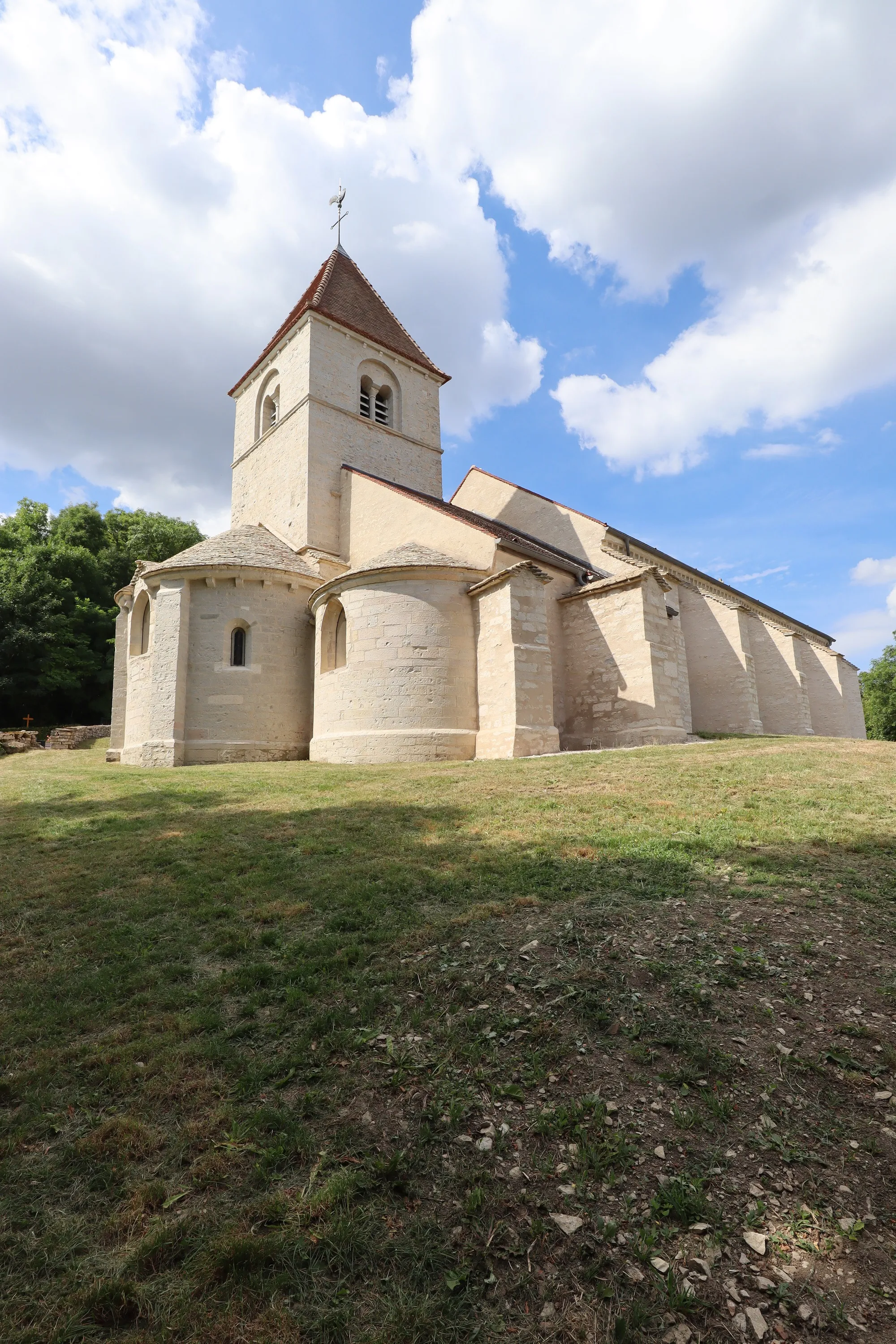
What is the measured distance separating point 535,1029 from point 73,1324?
213 centimetres

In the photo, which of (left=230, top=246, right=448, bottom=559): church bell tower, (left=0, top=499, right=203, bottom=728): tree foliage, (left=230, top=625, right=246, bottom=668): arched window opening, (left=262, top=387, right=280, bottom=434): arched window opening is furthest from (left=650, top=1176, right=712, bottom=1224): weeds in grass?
(left=0, top=499, right=203, bottom=728): tree foliage

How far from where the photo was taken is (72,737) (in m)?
23.7

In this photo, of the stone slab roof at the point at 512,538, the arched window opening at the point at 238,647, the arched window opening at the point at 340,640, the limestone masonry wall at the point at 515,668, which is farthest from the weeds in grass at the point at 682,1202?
the arched window opening at the point at 238,647

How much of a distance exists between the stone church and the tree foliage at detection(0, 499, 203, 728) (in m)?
11.5

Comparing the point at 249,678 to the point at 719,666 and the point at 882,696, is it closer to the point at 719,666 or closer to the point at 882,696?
the point at 719,666

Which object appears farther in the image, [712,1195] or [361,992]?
[361,992]

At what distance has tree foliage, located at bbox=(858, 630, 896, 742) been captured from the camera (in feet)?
143

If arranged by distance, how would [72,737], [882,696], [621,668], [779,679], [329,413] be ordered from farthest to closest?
[882,696]
[72,737]
[779,679]
[329,413]
[621,668]

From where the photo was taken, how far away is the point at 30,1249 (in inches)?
87.4

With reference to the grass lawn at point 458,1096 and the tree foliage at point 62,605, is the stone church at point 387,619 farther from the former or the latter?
the tree foliage at point 62,605

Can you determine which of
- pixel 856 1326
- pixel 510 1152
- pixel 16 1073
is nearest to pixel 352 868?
pixel 16 1073

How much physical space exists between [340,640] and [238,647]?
3.08 metres

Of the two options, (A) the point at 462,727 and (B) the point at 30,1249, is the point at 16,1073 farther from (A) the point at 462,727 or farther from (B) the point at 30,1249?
(A) the point at 462,727

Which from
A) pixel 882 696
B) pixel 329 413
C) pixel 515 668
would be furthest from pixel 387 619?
pixel 882 696
